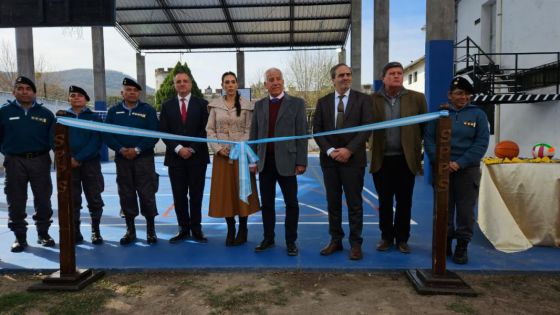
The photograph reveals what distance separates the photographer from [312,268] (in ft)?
12.9

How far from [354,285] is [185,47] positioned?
60.0ft

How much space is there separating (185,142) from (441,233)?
8.90 feet

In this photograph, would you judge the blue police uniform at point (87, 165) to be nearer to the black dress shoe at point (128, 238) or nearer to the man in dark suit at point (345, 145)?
the black dress shoe at point (128, 238)

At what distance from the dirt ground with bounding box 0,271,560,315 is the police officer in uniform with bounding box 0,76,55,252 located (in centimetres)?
89

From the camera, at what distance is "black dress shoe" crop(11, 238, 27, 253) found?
179 inches

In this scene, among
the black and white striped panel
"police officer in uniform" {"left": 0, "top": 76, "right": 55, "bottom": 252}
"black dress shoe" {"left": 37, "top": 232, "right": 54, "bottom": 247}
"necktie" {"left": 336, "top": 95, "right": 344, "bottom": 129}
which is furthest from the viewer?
the black and white striped panel

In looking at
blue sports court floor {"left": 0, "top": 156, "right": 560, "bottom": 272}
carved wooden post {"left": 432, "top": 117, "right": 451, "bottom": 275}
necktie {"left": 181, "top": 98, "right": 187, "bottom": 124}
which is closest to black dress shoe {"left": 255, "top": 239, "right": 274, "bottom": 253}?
blue sports court floor {"left": 0, "top": 156, "right": 560, "bottom": 272}

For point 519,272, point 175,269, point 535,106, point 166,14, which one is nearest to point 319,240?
point 175,269

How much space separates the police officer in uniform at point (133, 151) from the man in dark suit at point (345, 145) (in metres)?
1.86

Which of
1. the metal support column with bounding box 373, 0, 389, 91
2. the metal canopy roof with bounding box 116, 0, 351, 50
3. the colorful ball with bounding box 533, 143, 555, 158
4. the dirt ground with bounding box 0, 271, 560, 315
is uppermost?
the metal canopy roof with bounding box 116, 0, 351, 50

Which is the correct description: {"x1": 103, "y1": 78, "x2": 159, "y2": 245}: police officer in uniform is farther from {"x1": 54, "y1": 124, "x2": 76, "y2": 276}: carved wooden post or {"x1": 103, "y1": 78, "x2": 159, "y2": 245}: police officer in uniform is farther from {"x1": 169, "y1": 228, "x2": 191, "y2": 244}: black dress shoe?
{"x1": 54, "y1": 124, "x2": 76, "y2": 276}: carved wooden post

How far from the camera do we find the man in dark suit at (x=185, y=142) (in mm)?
4570

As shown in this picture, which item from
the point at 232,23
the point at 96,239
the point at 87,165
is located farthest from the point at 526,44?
the point at 96,239

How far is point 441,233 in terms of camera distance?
3.51 metres
